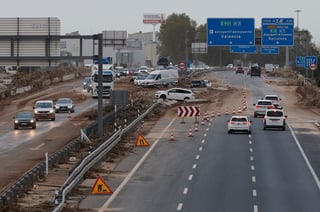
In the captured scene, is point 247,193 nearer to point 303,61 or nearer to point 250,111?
point 250,111

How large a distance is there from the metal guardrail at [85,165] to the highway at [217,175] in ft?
2.96

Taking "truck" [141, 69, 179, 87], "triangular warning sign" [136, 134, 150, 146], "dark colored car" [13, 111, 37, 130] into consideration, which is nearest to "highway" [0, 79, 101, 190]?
"dark colored car" [13, 111, 37, 130]

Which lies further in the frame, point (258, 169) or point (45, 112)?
point (45, 112)

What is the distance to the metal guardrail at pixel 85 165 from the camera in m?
27.2

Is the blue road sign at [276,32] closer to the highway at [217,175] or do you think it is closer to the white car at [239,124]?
A: the highway at [217,175]

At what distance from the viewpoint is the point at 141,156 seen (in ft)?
141

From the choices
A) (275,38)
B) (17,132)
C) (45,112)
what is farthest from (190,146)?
(275,38)

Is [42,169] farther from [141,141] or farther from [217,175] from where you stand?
[141,141]

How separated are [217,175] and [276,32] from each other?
54278 millimetres

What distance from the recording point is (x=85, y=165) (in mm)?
34531

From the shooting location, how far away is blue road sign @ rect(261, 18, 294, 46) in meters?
87.2

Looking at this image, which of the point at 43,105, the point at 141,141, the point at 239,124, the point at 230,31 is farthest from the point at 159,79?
the point at 141,141

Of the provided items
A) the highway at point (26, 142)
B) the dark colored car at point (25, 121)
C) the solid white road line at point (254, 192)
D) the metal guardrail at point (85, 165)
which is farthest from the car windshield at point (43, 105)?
the solid white road line at point (254, 192)

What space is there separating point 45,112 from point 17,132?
26.6ft
